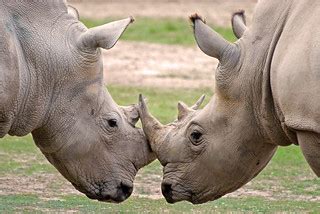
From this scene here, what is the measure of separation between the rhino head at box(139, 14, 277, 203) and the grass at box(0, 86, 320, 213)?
1.47 meters

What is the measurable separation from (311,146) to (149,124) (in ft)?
6.41

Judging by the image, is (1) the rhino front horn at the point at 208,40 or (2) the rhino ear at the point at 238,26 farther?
(2) the rhino ear at the point at 238,26

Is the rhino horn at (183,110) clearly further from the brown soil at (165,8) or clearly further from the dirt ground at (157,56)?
the brown soil at (165,8)

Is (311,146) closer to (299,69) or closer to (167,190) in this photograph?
(299,69)

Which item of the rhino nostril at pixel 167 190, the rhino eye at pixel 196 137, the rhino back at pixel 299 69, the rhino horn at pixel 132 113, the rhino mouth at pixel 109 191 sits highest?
the rhino back at pixel 299 69

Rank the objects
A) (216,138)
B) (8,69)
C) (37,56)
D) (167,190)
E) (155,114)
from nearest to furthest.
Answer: (8,69) < (37,56) < (216,138) < (167,190) < (155,114)

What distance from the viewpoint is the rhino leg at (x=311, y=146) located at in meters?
8.52

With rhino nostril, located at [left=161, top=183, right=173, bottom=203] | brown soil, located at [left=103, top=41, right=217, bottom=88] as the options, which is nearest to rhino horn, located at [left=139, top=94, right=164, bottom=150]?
rhino nostril, located at [left=161, top=183, right=173, bottom=203]

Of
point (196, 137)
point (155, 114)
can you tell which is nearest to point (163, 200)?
point (196, 137)

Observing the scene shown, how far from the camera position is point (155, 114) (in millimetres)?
16219

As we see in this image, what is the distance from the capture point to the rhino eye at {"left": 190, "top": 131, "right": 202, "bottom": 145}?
9812 millimetres

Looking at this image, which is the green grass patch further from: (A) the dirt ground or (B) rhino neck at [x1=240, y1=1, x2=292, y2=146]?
(A) the dirt ground

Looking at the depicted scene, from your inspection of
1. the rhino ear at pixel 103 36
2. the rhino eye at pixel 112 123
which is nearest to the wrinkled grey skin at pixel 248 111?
the rhino eye at pixel 112 123

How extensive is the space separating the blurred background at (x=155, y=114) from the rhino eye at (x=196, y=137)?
1682 millimetres
